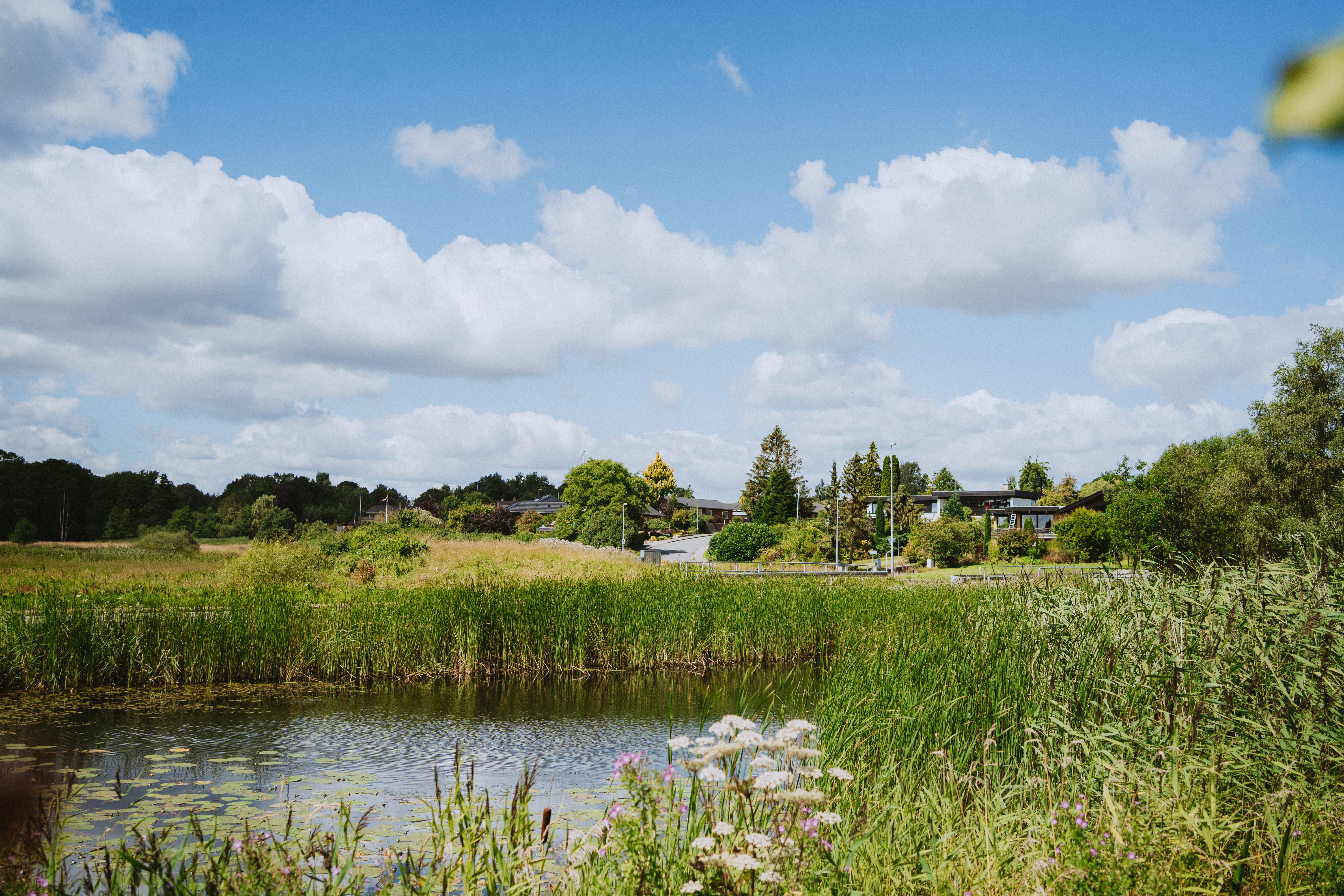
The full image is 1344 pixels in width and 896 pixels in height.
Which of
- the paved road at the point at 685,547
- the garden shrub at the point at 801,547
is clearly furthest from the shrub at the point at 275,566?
the paved road at the point at 685,547

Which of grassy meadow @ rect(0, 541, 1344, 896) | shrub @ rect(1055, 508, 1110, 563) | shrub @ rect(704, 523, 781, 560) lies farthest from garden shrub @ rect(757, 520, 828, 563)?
grassy meadow @ rect(0, 541, 1344, 896)

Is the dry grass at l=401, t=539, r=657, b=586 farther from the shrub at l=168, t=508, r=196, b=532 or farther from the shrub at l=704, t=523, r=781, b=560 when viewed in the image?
the shrub at l=168, t=508, r=196, b=532

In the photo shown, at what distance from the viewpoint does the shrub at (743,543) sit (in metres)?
56.6

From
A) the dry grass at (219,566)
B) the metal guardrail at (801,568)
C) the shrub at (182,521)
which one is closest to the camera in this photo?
the dry grass at (219,566)

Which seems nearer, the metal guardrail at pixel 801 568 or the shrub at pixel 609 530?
the metal guardrail at pixel 801 568

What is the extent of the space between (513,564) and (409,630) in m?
13.3

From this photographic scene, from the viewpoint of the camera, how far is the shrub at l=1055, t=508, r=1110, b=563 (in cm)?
4516

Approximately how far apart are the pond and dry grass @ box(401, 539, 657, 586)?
4662mm

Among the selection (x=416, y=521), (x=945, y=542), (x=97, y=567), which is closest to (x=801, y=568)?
(x=945, y=542)

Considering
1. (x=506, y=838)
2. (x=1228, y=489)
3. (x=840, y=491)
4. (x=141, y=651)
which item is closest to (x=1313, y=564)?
(x=506, y=838)

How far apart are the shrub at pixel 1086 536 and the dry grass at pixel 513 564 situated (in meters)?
25.1

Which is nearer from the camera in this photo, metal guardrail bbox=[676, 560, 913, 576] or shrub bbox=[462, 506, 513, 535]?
A: metal guardrail bbox=[676, 560, 913, 576]

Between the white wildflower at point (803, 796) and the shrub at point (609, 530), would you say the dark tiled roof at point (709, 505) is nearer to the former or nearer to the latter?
the shrub at point (609, 530)

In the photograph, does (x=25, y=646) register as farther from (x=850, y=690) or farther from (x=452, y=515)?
(x=452, y=515)
